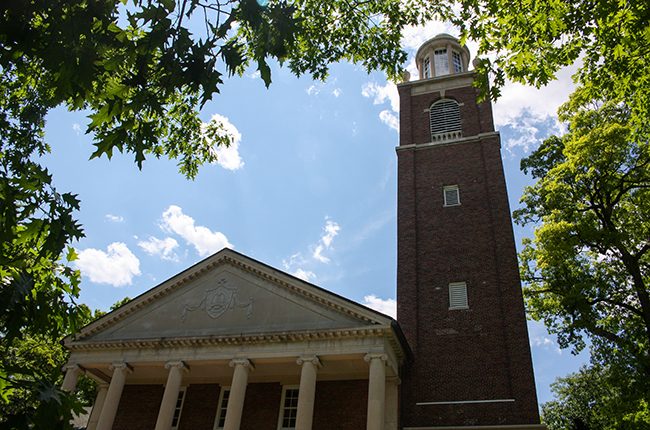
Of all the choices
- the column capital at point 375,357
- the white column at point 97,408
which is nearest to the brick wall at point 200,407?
the white column at point 97,408

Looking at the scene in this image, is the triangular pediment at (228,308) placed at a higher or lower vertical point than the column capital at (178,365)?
higher

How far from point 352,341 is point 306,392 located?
2.62 m

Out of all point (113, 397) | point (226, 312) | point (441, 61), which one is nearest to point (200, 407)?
point (113, 397)

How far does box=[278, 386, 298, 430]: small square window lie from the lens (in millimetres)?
22438

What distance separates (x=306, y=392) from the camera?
766 inches

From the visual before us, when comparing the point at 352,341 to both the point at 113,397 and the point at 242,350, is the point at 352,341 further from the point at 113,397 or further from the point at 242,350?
the point at 113,397

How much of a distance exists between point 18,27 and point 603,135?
902 inches

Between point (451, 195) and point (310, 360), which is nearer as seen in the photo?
point (310, 360)

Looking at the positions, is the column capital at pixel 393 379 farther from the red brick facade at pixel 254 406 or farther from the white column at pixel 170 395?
the white column at pixel 170 395

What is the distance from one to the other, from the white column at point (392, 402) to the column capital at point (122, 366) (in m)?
11.4

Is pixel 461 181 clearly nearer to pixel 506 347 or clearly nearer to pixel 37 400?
pixel 506 347

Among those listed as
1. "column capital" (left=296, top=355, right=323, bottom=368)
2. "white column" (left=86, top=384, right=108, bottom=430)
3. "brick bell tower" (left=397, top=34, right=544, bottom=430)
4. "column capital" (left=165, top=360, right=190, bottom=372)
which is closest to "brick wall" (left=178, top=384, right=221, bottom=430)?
"column capital" (left=165, top=360, right=190, bottom=372)

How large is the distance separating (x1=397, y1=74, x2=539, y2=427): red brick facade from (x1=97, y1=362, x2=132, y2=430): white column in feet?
39.5

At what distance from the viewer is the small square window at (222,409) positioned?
23.4 m
